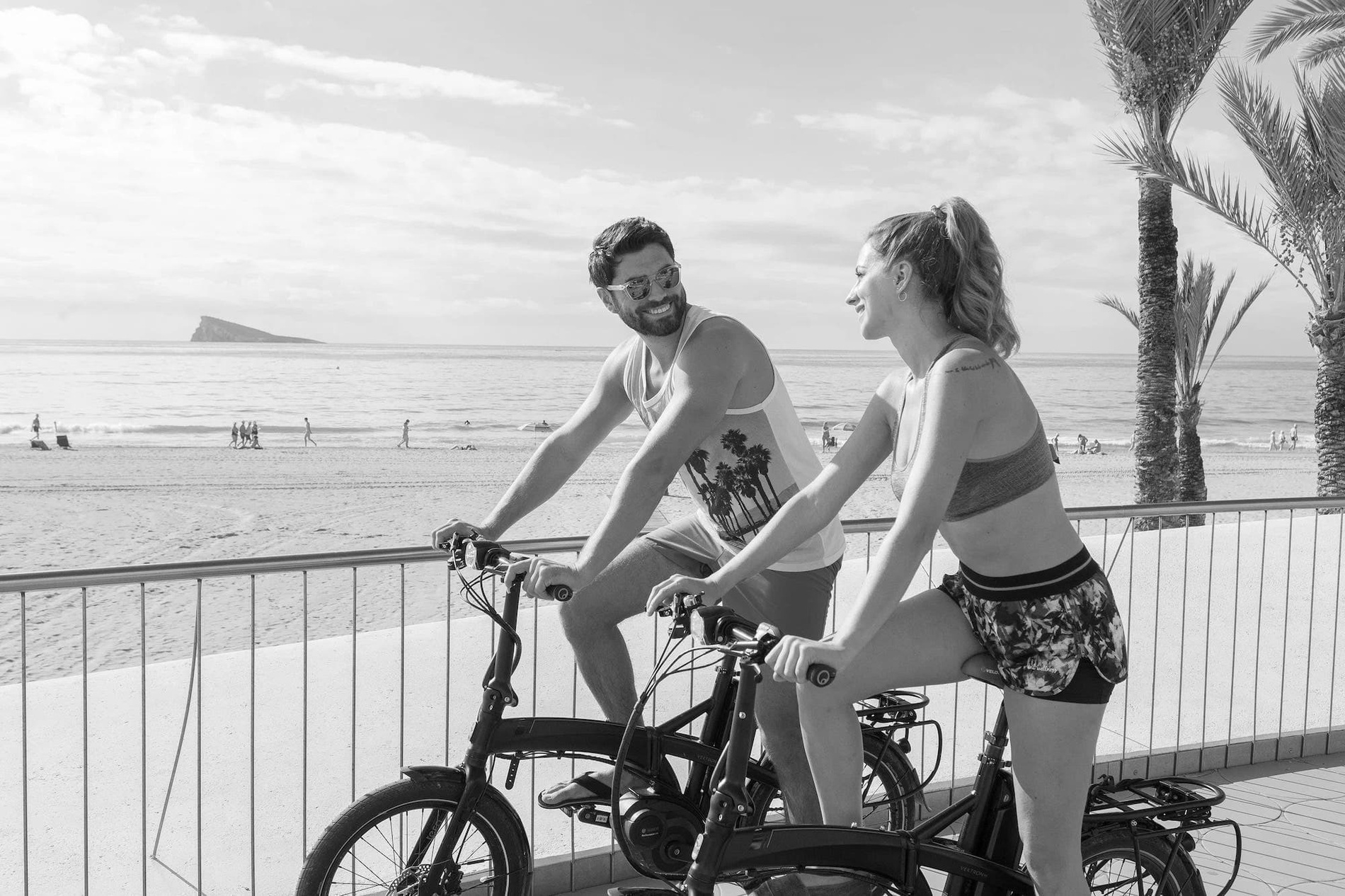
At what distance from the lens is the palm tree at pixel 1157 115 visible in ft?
46.4

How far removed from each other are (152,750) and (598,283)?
4975 mm

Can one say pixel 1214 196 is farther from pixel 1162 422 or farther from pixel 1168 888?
pixel 1168 888

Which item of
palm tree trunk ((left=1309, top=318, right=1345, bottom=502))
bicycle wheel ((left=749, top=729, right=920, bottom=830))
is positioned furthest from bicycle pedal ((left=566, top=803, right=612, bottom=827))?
palm tree trunk ((left=1309, top=318, right=1345, bottom=502))

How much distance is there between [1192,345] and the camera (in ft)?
57.1

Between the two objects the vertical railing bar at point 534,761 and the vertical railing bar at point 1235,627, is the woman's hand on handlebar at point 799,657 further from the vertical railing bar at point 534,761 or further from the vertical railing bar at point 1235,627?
the vertical railing bar at point 1235,627

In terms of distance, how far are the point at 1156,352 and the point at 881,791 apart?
13428 millimetres

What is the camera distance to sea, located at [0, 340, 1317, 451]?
39750 mm

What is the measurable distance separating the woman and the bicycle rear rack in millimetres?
289

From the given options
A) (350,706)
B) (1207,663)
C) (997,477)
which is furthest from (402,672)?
(350,706)

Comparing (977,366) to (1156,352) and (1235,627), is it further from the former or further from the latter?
(1156,352)

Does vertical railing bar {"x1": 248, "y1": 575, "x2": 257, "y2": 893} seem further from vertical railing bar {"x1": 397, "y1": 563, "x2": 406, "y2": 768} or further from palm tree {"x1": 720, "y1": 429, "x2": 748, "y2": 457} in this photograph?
palm tree {"x1": 720, "y1": 429, "x2": 748, "y2": 457}

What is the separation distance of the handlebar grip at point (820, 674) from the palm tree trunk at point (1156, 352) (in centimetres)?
1426

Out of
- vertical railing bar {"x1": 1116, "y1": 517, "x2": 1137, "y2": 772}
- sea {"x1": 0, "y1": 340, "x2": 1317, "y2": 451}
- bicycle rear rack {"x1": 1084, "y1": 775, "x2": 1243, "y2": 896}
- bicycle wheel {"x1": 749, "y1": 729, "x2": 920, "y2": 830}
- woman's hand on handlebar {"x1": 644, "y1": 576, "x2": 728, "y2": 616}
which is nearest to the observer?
woman's hand on handlebar {"x1": 644, "y1": 576, "x2": 728, "y2": 616}

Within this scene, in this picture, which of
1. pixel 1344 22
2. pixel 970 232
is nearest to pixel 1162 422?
pixel 1344 22
